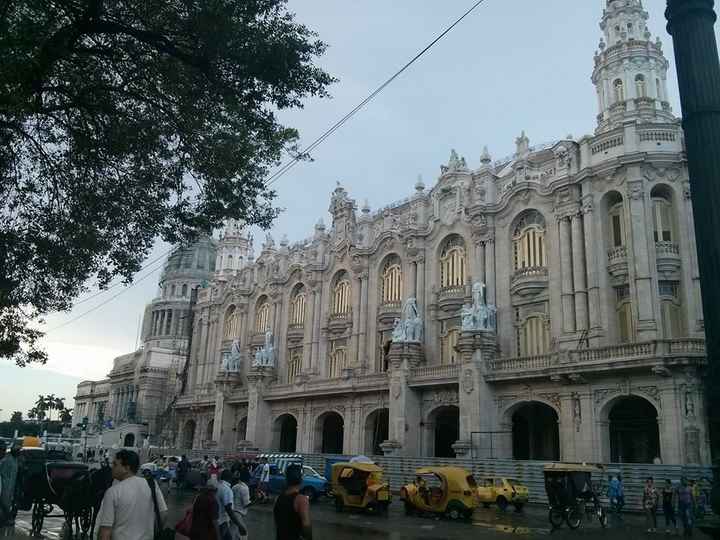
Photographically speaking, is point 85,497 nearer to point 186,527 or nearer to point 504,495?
point 186,527

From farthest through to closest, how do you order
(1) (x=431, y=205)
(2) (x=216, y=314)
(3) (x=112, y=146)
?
(2) (x=216, y=314) → (1) (x=431, y=205) → (3) (x=112, y=146)

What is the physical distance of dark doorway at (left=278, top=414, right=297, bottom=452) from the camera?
5078 centimetres

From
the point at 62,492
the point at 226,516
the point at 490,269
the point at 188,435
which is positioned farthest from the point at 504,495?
the point at 188,435

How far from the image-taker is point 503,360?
3231 cm

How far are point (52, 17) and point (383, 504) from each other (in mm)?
18089

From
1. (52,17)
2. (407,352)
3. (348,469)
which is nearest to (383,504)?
(348,469)

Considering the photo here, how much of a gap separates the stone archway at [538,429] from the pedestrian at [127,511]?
28695mm

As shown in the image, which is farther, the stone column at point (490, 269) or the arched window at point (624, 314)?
the stone column at point (490, 269)

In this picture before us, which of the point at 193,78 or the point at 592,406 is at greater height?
the point at 193,78

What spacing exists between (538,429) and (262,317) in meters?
26.9

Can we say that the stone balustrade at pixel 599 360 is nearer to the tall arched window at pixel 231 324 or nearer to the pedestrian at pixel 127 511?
the pedestrian at pixel 127 511

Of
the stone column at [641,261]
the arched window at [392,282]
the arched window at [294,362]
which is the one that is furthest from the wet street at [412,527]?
the arched window at [294,362]

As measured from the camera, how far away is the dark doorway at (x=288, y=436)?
167ft

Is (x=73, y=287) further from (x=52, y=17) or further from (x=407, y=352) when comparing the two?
(x=407, y=352)
